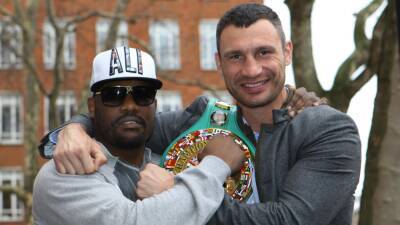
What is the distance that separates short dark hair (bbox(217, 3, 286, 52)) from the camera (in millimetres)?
3783

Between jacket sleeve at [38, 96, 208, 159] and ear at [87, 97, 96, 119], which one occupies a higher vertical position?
ear at [87, 97, 96, 119]

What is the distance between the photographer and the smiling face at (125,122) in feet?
12.4

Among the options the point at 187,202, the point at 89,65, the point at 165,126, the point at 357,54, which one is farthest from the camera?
the point at 89,65

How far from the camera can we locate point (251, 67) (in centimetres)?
372

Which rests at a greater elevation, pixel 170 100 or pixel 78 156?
pixel 78 156

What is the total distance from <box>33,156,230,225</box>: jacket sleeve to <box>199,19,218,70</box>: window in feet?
85.2

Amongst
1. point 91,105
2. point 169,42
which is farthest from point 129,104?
point 169,42

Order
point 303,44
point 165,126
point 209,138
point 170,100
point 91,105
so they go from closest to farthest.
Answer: point 209,138
point 91,105
point 165,126
point 303,44
point 170,100

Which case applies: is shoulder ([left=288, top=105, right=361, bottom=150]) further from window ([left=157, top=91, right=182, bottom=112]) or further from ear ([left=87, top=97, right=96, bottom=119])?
window ([left=157, top=91, right=182, bottom=112])

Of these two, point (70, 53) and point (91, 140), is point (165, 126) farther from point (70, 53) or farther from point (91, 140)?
point (70, 53)

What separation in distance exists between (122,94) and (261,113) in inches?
27.4

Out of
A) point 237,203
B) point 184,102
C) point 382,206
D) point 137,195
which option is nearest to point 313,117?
Result: point 237,203

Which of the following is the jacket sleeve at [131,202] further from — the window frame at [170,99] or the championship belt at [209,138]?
the window frame at [170,99]

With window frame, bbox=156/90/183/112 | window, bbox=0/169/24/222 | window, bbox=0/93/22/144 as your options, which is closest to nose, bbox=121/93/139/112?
window frame, bbox=156/90/183/112
